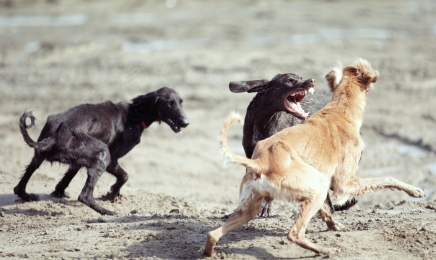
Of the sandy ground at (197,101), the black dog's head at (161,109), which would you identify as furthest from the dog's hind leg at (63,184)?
the black dog's head at (161,109)

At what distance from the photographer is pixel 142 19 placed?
65.9 feet

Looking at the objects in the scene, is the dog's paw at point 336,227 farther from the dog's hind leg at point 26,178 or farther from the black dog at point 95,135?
the dog's hind leg at point 26,178

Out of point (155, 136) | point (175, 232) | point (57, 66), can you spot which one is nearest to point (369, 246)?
point (175, 232)

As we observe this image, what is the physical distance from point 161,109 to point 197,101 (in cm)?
473

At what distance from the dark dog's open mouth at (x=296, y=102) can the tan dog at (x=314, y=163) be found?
2.69 ft

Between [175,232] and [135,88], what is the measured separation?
8.07m

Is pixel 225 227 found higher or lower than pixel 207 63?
lower

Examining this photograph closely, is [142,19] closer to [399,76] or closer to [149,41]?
[149,41]

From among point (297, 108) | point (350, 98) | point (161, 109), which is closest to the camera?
point (350, 98)

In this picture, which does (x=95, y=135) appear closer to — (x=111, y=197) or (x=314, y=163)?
(x=111, y=197)

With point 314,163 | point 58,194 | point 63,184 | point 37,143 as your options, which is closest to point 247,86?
point 314,163

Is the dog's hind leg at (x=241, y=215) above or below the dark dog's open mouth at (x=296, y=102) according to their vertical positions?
below

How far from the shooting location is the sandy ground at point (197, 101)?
6215 mm

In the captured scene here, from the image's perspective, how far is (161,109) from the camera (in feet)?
28.9
